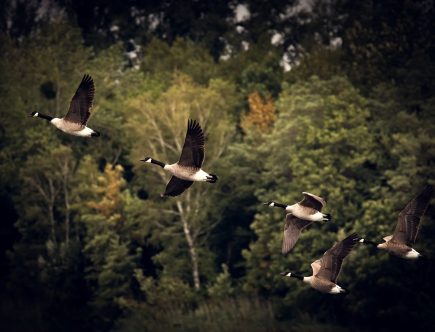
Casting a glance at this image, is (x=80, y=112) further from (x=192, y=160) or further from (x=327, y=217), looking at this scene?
(x=327, y=217)

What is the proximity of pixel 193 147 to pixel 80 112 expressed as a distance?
2929mm

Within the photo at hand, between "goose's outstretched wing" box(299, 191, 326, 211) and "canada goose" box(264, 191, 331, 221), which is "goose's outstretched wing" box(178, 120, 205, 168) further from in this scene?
"canada goose" box(264, 191, 331, 221)

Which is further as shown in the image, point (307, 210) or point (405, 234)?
point (405, 234)

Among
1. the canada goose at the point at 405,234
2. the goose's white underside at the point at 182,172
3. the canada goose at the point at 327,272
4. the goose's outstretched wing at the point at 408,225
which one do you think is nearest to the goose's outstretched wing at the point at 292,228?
the canada goose at the point at 327,272

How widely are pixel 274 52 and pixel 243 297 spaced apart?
2827 cm

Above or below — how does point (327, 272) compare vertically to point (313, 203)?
below

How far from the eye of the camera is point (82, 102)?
22766 mm

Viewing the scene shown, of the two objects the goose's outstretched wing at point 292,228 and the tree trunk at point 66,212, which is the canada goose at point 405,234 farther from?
the tree trunk at point 66,212

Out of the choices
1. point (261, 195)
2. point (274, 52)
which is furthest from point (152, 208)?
point (274, 52)

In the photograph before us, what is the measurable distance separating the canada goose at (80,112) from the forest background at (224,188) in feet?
72.9

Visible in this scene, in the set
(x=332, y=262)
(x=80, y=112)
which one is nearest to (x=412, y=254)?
(x=332, y=262)

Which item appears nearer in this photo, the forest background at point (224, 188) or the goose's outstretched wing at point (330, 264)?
the goose's outstretched wing at point (330, 264)

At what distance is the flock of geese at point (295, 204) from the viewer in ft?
72.2

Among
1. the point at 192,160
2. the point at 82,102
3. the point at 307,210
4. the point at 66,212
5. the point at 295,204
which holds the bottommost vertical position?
the point at 66,212
